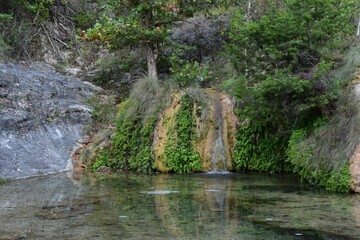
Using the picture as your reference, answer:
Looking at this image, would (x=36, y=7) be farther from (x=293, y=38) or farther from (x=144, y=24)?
(x=293, y=38)

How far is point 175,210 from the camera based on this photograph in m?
6.85

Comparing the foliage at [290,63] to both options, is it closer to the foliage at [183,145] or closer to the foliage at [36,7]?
the foliage at [183,145]

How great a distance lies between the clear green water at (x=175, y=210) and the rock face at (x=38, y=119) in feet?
4.48

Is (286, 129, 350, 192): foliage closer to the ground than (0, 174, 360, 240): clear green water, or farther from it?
farther from it

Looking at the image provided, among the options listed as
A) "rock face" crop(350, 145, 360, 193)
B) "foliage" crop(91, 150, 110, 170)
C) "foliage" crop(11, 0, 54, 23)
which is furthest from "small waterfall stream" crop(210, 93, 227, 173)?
"foliage" crop(11, 0, 54, 23)

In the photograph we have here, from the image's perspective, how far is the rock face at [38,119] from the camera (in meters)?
11.3

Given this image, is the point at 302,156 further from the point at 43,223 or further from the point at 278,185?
the point at 43,223

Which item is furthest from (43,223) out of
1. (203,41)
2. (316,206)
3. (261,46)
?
(203,41)

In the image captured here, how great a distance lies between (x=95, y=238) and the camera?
528cm

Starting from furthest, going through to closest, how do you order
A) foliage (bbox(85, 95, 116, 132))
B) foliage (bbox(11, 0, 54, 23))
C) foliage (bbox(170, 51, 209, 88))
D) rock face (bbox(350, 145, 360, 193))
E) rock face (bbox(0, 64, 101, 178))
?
1. foliage (bbox(11, 0, 54, 23))
2. foliage (bbox(85, 95, 116, 132))
3. foliage (bbox(170, 51, 209, 88))
4. rock face (bbox(0, 64, 101, 178))
5. rock face (bbox(350, 145, 360, 193))

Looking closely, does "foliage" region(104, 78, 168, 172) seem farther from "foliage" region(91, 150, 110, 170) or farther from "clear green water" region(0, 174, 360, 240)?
"clear green water" region(0, 174, 360, 240)

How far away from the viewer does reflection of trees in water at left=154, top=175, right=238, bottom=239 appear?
5.68m

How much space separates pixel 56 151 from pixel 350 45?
22.8 feet

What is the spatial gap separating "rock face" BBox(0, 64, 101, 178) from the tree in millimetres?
1873
